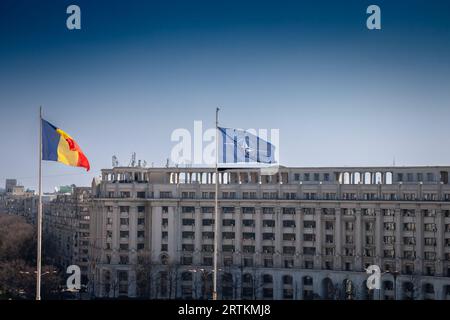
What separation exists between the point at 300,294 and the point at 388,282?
4724 mm

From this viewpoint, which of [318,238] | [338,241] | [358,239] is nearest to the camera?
[358,239]

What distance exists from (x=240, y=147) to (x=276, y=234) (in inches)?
837

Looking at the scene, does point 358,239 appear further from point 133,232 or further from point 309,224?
point 133,232

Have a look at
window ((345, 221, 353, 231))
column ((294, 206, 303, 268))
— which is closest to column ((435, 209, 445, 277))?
window ((345, 221, 353, 231))

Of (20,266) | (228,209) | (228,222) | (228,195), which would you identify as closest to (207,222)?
(228,222)

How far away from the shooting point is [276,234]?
3766 centimetres

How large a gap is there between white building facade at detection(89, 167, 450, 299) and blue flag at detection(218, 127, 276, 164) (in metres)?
19.7

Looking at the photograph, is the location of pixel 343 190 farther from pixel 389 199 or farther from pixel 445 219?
pixel 445 219

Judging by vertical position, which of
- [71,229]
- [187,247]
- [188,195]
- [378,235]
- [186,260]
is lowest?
[186,260]

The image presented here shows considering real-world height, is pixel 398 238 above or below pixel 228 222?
below

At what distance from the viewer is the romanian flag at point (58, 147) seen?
14.9 metres

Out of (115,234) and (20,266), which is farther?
(115,234)

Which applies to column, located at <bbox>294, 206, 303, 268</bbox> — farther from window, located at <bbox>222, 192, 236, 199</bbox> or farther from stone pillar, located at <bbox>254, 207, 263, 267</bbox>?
window, located at <bbox>222, 192, 236, 199</bbox>

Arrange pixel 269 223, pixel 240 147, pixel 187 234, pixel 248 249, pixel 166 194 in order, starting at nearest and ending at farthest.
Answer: pixel 240 147
pixel 269 223
pixel 248 249
pixel 187 234
pixel 166 194
